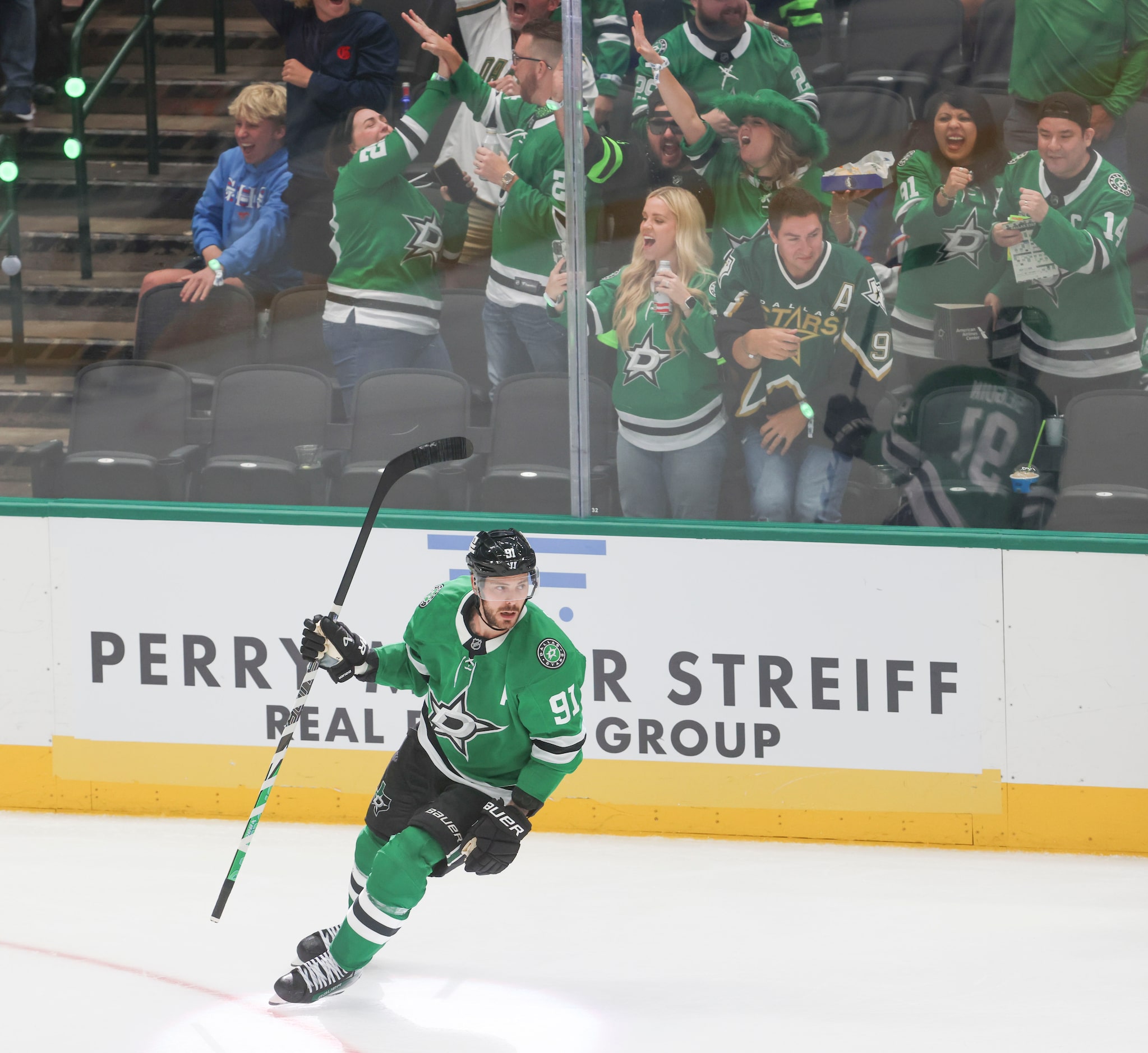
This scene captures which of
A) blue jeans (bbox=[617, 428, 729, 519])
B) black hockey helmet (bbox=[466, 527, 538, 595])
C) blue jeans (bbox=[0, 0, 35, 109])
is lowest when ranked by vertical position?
blue jeans (bbox=[617, 428, 729, 519])

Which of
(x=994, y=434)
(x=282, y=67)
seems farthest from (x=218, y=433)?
(x=994, y=434)

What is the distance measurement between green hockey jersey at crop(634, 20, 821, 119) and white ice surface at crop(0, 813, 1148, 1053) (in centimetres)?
216

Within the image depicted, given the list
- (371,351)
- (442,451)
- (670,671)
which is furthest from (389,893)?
(371,351)

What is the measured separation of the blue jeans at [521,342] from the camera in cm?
469

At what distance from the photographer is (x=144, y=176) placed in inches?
205

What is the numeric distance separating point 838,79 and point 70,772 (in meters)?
3.03

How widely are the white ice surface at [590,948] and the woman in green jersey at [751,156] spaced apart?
5.86 ft

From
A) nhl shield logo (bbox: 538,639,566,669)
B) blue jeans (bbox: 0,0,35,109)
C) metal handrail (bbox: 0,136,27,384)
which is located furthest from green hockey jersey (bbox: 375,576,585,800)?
blue jeans (bbox: 0,0,35,109)

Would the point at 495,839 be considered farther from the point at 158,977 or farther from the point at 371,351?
the point at 371,351

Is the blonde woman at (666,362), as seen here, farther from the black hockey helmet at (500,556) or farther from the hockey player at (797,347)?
the black hockey helmet at (500,556)

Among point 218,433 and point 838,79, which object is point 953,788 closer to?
point 838,79

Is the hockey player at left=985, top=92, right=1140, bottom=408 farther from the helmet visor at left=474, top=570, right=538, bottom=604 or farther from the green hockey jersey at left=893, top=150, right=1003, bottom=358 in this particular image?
the helmet visor at left=474, top=570, right=538, bottom=604

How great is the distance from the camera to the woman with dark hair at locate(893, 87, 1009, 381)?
4500mm

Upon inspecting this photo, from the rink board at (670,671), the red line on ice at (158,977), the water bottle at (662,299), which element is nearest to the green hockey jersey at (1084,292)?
the rink board at (670,671)
